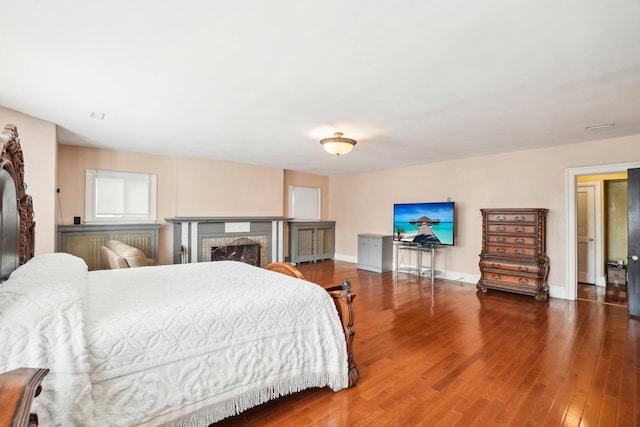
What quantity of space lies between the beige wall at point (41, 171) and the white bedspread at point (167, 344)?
177cm

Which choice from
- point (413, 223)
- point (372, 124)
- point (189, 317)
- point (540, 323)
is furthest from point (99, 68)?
point (413, 223)

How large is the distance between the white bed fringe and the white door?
5.97 m

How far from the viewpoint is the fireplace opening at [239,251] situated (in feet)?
20.7

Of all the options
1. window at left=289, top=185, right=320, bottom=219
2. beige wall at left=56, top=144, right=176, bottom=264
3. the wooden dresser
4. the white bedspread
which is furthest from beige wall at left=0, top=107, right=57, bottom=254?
the wooden dresser

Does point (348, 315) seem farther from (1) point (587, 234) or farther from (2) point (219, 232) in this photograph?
(1) point (587, 234)

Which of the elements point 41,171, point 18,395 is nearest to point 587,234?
point 18,395

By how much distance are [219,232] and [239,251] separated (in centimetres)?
65

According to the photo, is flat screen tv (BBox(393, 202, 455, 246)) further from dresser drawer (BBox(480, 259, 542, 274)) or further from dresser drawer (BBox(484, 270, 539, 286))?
dresser drawer (BBox(484, 270, 539, 286))

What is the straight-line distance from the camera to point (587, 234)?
5703 millimetres

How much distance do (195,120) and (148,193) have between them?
283 centimetres

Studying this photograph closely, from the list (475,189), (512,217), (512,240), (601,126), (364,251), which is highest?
(601,126)

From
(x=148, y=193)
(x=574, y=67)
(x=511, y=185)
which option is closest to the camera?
(x=574, y=67)

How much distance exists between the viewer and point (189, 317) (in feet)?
5.56

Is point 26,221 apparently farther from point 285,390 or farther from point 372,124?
point 372,124
